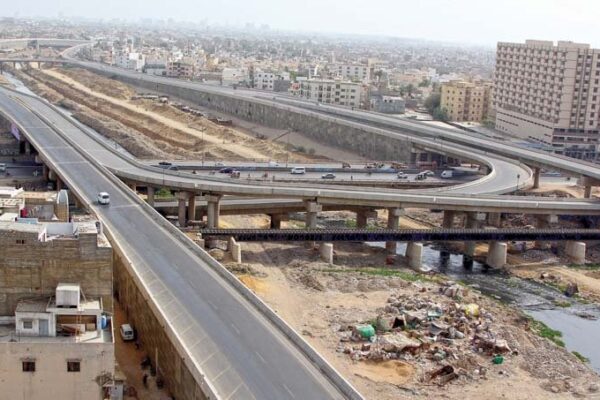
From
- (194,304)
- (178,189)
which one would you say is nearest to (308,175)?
(178,189)

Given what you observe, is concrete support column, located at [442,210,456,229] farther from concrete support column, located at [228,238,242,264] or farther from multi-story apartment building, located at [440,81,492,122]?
multi-story apartment building, located at [440,81,492,122]

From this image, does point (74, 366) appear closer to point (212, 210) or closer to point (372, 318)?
point (372, 318)

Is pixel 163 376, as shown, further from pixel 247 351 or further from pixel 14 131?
pixel 14 131

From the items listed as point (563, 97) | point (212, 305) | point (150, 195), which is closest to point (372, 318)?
point (212, 305)

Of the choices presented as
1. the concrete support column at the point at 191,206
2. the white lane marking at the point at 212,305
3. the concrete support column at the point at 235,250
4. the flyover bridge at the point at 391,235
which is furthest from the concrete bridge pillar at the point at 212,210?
the white lane marking at the point at 212,305

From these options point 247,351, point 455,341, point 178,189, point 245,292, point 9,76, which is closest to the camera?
point 247,351

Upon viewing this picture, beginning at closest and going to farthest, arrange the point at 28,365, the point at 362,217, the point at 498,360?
1. the point at 28,365
2. the point at 498,360
3. the point at 362,217

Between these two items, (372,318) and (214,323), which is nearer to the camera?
(214,323)
